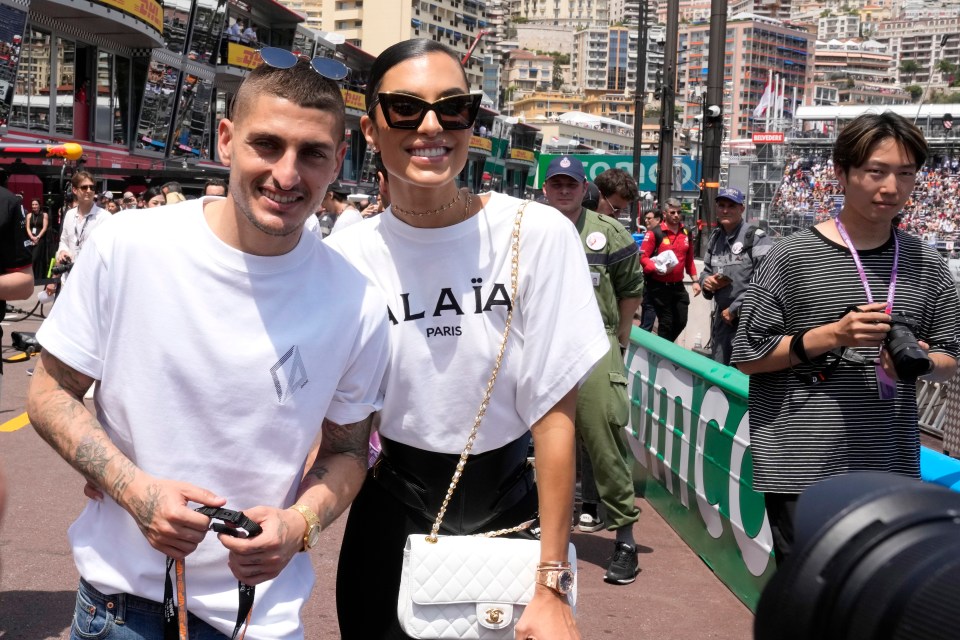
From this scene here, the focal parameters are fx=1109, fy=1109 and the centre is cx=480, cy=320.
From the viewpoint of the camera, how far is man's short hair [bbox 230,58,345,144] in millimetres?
2246

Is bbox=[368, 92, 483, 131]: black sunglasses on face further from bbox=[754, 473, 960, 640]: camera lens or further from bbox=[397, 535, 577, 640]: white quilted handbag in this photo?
bbox=[754, 473, 960, 640]: camera lens

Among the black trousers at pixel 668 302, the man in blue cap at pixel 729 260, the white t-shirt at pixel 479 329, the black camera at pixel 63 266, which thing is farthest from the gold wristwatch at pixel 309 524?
the black camera at pixel 63 266

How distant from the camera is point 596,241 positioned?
246 inches

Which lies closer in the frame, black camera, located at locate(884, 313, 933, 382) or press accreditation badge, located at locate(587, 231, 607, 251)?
black camera, located at locate(884, 313, 933, 382)

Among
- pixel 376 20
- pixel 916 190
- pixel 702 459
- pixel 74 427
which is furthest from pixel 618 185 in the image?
pixel 376 20

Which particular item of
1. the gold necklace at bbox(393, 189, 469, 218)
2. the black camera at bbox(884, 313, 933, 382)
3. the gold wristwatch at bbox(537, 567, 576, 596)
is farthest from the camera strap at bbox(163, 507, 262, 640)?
the black camera at bbox(884, 313, 933, 382)

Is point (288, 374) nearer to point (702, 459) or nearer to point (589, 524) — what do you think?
point (702, 459)

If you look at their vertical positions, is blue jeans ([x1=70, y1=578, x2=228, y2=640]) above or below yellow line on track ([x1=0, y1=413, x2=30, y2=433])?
above

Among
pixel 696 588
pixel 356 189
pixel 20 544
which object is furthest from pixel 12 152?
pixel 356 189

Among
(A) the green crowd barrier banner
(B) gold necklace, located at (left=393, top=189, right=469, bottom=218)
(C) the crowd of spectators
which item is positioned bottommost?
(A) the green crowd barrier banner

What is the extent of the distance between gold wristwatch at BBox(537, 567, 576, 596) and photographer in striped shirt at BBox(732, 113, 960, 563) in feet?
3.67

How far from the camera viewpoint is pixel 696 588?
537cm

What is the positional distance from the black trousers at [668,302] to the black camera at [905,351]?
345 inches

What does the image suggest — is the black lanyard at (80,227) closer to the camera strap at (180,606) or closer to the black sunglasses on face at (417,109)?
the black sunglasses on face at (417,109)
